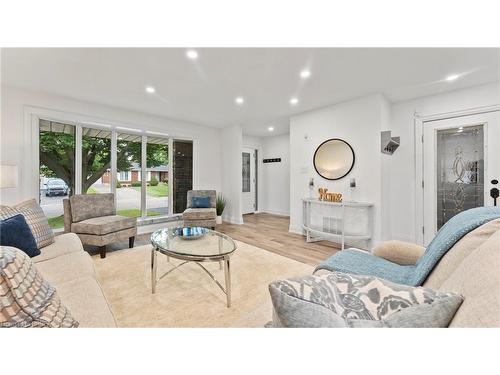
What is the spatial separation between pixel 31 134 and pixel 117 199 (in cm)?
162

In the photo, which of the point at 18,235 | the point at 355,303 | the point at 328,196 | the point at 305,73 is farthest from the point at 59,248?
the point at 328,196

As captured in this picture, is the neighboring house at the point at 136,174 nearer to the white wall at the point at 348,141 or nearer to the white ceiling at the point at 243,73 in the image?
the white ceiling at the point at 243,73

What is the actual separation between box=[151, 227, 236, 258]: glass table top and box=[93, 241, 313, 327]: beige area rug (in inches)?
15.4

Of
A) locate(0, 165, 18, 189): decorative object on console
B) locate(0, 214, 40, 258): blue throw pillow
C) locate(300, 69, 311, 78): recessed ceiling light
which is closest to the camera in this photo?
locate(0, 214, 40, 258): blue throw pillow

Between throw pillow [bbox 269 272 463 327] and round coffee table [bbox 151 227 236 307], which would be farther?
round coffee table [bbox 151 227 236 307]

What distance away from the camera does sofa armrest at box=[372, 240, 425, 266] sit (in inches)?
63.2

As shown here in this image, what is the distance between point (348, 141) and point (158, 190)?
4.07 m

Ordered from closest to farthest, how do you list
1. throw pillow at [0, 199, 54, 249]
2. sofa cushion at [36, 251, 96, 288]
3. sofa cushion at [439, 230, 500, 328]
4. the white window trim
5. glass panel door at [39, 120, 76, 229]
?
sofa cushion at [439, 230, 500, 328], sofa cushion at [36, 251, 96, 288], throw pillow at [0, 199, 54, 249], the white window trim, glass panel door at [39, 120, 76, 229]

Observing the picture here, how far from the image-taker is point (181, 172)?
202 inches

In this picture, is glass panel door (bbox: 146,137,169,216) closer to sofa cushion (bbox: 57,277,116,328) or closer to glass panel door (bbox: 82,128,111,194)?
glass panel door (bbox: 82,128,111,194)

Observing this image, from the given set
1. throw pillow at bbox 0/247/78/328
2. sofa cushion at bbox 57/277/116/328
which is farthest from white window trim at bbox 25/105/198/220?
throw pillow at bbox 0/247/78/328

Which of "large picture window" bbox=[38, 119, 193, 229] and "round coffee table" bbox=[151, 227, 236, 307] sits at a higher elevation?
"large picture window" bbox=[38, 119, 193, 229]

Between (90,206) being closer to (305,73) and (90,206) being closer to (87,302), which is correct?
(87,302)
